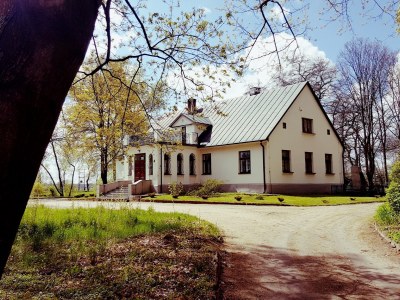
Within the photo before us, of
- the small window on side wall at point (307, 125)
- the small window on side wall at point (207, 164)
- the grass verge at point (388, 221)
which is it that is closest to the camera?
the grass verge at point (388, 221)

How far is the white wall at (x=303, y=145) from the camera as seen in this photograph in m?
28.5

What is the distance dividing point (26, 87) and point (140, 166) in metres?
30.8

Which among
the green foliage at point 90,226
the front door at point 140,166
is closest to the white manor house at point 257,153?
the front door at point 140,166

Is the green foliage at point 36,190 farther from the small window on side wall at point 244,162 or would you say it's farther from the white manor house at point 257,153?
the small window on side wall at point 244,162

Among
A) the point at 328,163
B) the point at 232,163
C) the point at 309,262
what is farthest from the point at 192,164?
the point at 309,262

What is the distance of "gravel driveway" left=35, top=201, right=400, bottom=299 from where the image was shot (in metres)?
5.15

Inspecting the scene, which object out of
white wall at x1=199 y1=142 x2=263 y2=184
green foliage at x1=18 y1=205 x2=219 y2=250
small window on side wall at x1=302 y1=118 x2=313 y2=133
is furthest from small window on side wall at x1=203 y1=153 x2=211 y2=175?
green foliage at x1=18 y1=205 x2=219 y2=250

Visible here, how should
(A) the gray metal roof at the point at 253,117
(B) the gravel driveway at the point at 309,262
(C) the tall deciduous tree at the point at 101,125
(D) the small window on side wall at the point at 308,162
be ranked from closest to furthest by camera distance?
(B) the gravel driveway at the point at 309,262 → (C) the tall deciduous tree at the point at 101,125 → (A) the gray metal roof at the point at 253,117 → (D) the small window on side wall at the point at 308,162

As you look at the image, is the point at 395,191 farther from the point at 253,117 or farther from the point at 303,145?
the point at 253,117

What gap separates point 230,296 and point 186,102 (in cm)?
731

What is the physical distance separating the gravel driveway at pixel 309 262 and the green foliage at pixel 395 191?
0.92 m

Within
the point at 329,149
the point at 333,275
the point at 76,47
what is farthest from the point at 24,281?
the point at 329,149

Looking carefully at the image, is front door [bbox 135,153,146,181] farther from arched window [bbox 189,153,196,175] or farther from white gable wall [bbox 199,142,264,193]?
white gable wall [bbox 199,142,264,193]

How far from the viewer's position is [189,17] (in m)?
9.79
